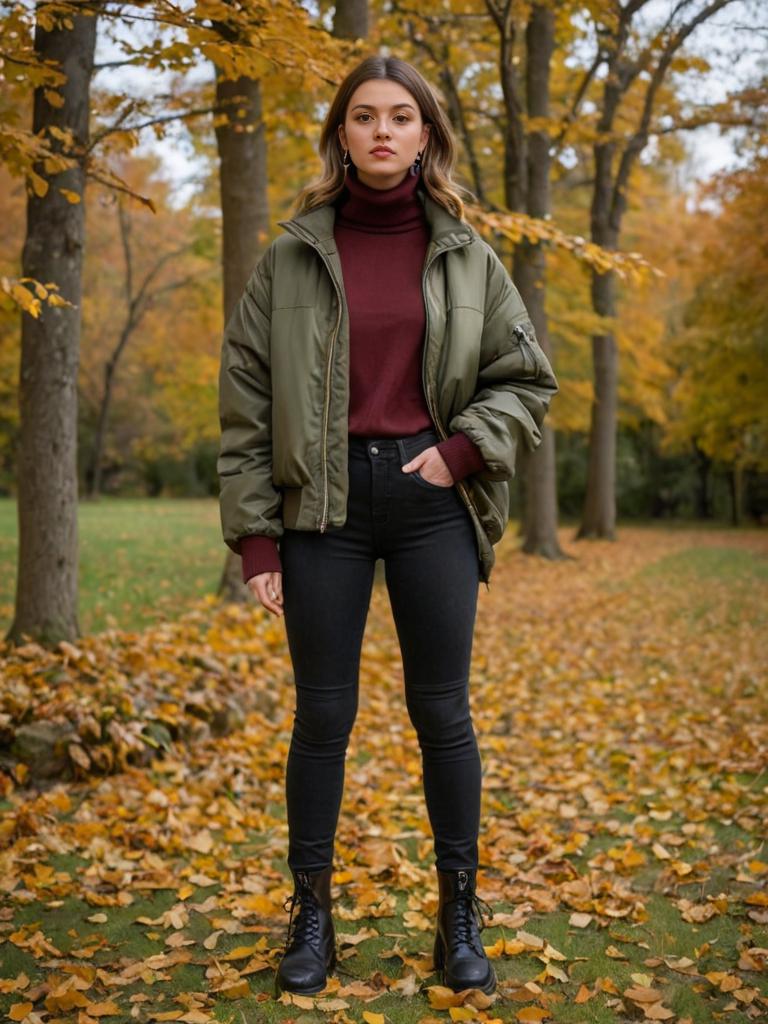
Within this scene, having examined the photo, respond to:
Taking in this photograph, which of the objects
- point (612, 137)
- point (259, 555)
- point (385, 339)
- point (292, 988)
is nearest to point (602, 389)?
point (612, 137)

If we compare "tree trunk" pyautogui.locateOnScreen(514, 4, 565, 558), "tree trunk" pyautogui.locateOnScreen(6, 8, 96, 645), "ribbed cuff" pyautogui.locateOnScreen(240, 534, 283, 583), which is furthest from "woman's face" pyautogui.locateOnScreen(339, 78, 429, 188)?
"tree trunk" pyautogui.locateOnScreen(514, 4, 565, 558)

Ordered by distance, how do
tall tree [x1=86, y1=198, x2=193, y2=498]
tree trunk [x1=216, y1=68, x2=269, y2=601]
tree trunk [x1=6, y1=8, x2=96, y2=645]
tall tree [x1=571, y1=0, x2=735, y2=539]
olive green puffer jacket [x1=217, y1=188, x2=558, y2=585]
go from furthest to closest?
1. tall tree [x1=86, y1=198, x2=193, y2=498]
2. tall tree [x1=571, y1=0, x2=735, y2=539]
3. tree trunk [x1=216, y1=68, x2=269, y2=601]
4. tree trunk [x1=6, y1=8, x2=96, y2=645]
5. olive green puffer jacket [x1=217, y1=188, x2=558, y2=585]

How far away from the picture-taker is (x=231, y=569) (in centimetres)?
826

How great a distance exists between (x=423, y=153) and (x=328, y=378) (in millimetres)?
741

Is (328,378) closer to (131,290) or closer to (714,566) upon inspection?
(714,566)

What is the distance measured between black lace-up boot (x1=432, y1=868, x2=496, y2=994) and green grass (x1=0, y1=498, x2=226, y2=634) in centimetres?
491

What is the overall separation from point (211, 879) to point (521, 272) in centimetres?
→ 985

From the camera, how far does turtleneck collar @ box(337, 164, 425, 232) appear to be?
8.84 feet

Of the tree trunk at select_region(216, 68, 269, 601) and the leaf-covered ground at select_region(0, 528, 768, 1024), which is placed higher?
the tree trunk at select_region(216, 68, 269, 601)

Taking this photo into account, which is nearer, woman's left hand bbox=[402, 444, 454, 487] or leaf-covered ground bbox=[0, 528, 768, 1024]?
woman's left hand bbox=[402, 444, 454, 487]

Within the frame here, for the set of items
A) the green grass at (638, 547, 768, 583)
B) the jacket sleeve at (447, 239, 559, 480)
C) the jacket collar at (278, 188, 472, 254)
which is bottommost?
the green grass at (638, 547, 768, 583)

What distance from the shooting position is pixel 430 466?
8.48ft

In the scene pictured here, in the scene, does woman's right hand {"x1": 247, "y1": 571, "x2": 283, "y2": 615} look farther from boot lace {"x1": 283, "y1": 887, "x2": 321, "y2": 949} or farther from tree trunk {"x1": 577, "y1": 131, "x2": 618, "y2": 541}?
tree trunk {"x1": 577, "y1": 131, "x2": 618, "y2": 541}

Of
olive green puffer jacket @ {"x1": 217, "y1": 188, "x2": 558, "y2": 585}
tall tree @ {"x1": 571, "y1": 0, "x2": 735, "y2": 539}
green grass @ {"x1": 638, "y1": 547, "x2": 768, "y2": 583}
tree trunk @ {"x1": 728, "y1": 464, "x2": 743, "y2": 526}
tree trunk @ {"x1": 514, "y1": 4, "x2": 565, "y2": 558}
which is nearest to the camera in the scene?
olive green puffer jacket @ {"x1": 217, "y1": 188, "x2": 558, "y2": 585}
